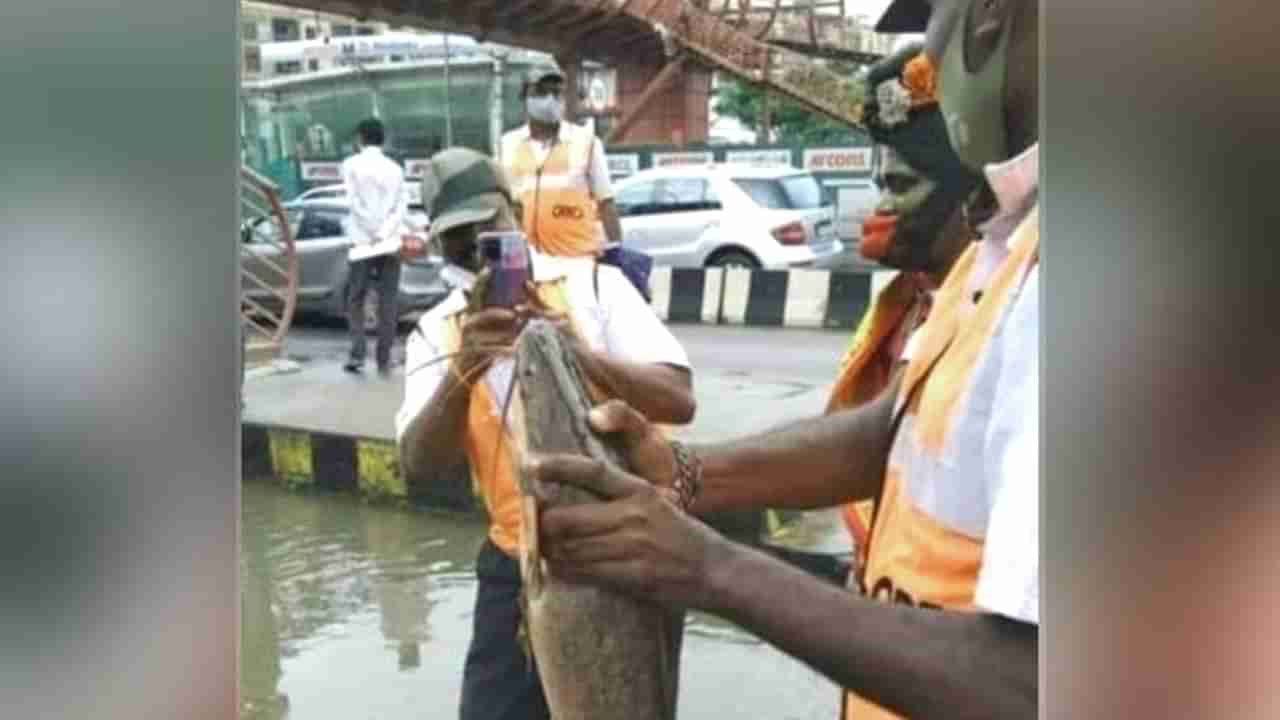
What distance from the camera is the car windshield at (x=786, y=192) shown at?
1.71 m

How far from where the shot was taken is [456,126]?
1.69 metres

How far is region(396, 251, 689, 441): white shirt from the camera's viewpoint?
1720 mm

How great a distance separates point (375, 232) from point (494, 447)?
0.22 meters

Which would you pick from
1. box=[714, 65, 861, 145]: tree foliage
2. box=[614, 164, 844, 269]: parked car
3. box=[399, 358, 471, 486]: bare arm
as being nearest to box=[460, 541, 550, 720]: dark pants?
box=[399, 358, 471, 486]: bare arm

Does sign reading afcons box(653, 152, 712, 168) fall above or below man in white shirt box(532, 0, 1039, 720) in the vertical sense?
above

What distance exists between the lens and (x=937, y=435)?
5.36 ft

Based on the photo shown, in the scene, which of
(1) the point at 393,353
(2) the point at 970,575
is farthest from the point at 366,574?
(2) the point at 970,575

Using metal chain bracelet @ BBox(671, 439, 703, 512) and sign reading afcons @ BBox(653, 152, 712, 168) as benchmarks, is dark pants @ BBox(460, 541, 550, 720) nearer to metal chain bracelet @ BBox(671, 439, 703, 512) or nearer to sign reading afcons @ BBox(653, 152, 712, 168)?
metal chain bracelet @ BBox(671, 439, 703, 512)

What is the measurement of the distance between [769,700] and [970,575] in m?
0.26

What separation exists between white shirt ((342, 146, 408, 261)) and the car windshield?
0.31 meters

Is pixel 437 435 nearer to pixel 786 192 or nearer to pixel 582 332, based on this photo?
pixel 582 332
